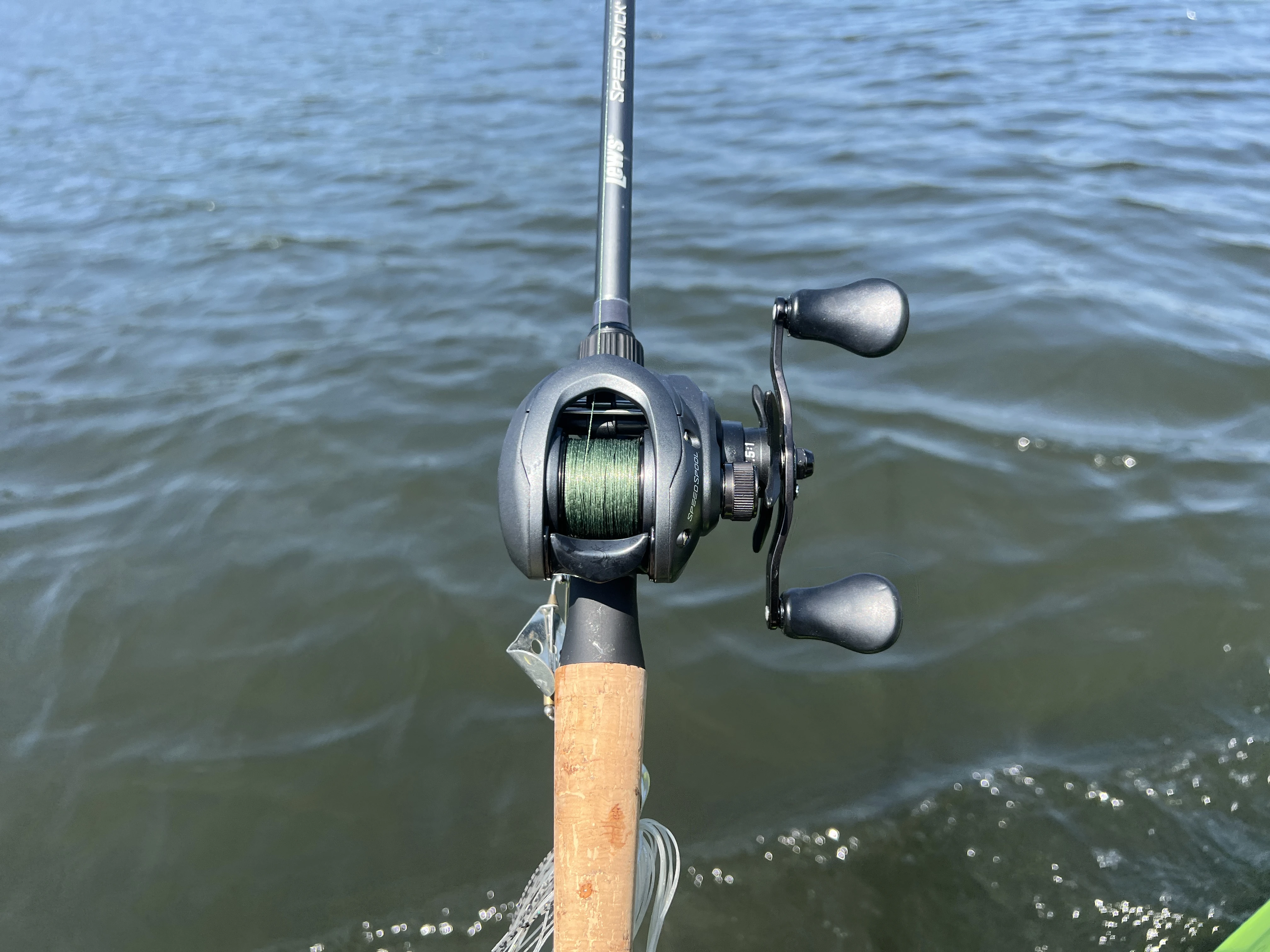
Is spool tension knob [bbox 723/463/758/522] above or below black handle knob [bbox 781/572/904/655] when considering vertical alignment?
above

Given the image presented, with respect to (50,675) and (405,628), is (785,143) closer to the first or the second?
(405,628)

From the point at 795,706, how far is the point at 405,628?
3.80ft

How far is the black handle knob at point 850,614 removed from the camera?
1.36 metres

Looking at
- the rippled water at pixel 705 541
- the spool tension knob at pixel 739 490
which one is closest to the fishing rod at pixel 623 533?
the spool tension knob at pixel 739 490

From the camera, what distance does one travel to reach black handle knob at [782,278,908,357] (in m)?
1.46

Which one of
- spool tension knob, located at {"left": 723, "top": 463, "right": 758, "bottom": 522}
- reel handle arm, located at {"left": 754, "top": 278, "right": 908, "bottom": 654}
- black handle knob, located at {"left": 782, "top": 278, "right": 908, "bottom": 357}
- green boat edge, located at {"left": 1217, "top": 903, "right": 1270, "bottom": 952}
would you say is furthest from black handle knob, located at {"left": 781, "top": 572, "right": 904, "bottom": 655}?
green boat edge, located at {"left": 1217, "top": 903, "right": 1270, "bottom": 952}

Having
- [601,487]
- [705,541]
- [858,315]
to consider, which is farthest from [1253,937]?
[705,541]

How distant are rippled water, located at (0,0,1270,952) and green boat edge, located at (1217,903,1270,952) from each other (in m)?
0.25

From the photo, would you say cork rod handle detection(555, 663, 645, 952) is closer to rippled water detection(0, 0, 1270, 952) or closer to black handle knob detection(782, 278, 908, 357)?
black handle knob detection(782, 278, 908, 357)

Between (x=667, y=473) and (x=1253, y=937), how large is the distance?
4.80 feet

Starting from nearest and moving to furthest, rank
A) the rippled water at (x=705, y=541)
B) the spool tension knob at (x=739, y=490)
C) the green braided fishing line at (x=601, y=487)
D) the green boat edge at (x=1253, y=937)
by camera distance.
A: the green braided fishing line at (x=601, y=487), the spool tension knob at (x=739, y=490), the green boat edge at (x=1253, y=937), the rippled water at (x=705, y=541)

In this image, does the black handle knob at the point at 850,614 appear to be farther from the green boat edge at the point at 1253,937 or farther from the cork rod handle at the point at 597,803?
the green boat edge at the point at 1253,937

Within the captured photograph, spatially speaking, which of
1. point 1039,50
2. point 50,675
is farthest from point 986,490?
point 1039,50

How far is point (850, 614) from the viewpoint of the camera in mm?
1370
